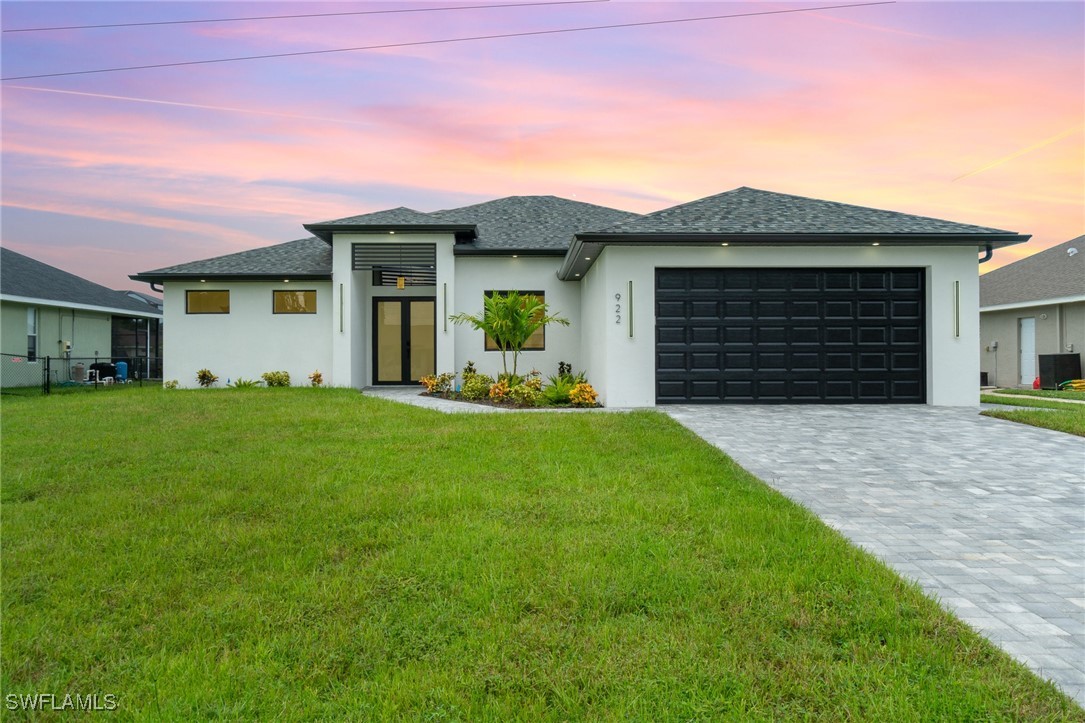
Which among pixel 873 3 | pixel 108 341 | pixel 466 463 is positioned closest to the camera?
pixel 466 463

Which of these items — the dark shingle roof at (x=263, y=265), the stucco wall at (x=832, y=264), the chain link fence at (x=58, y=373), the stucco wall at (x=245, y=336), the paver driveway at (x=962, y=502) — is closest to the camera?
the paver driveway at (x=962, y=502)

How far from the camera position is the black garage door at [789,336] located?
1089 centimetres

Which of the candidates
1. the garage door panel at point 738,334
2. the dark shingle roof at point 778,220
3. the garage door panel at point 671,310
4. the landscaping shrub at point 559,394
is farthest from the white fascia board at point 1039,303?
the landscaping shrub at point 559,394

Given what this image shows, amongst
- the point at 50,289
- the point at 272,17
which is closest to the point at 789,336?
the point at 272,17

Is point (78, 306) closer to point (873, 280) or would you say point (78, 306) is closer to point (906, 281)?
point (873, 280)

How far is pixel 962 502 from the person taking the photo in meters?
4.71

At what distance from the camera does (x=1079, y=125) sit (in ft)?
37.3

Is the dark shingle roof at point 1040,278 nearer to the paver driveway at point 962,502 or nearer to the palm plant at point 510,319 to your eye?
the paver driveway at point 962,502

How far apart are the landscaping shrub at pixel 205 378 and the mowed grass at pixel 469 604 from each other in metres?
11.0

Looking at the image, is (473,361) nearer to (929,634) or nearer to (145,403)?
(145,403)

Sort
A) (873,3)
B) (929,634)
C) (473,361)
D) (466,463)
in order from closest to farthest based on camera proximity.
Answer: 1. (929,634)
2. (466,463)
3. (873,3)
4. (473,361)

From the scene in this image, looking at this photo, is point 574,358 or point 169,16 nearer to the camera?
point 169,16

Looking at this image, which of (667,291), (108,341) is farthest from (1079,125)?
(108,341)

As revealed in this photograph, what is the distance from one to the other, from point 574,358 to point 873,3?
9.42m
